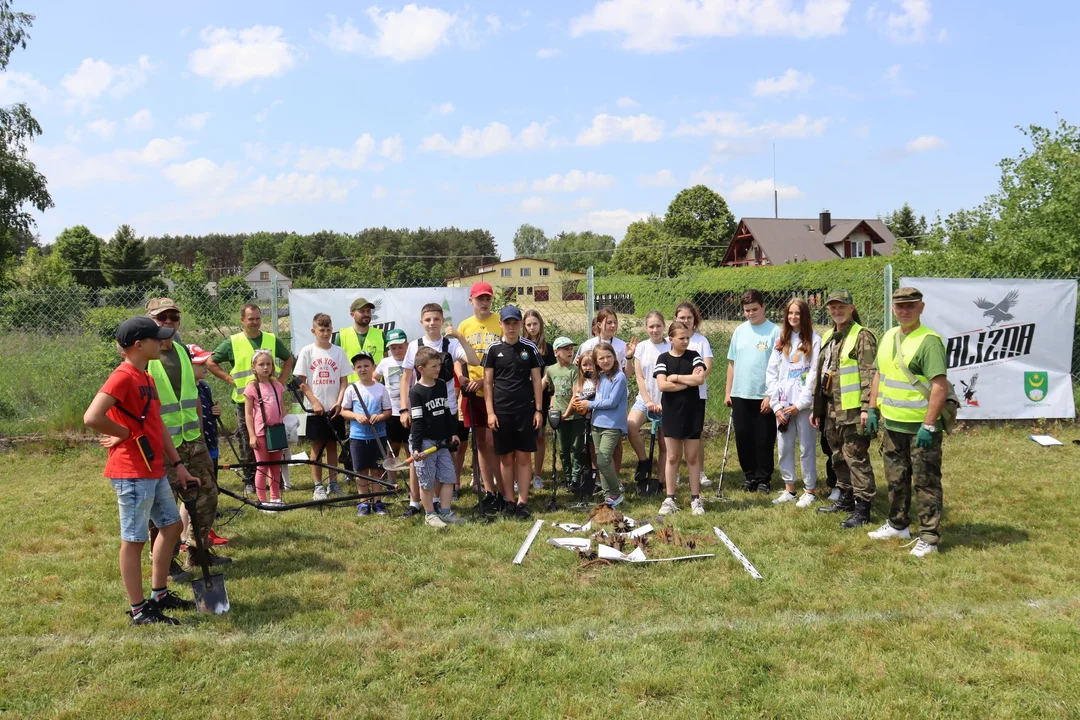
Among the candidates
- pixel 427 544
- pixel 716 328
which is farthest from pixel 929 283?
pixel 427 544

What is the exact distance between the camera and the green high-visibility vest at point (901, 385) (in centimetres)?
545

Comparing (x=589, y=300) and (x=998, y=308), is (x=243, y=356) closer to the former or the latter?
(x=589, y=300)

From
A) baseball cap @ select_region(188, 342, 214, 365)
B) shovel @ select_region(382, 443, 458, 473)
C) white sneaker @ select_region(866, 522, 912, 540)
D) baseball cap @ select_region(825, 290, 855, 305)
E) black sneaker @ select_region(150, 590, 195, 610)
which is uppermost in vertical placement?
baseball cap @ select_region(825, 290, 855, 305)

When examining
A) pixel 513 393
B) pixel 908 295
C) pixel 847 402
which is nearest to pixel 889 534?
pixel 847 402

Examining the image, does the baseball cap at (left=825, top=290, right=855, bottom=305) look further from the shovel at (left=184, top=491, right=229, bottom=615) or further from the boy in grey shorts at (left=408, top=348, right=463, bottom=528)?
the shovel at (left=184, top=491, right=229, bottom=615)

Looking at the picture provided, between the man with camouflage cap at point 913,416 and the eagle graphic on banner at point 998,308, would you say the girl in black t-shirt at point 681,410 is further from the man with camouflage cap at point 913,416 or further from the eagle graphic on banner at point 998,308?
the eagle graphic on banner at point 998,308

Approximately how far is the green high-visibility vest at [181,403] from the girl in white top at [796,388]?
487cm

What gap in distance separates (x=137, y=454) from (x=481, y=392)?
318cm

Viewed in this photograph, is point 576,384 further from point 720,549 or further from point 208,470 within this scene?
point 208,470

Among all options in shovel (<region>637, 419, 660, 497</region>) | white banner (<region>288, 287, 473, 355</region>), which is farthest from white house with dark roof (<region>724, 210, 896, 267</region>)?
shovel (<region>637, 419, 660, 497</region>)

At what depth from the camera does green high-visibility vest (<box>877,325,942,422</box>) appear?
5.45 metres

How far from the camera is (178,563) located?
541 cm

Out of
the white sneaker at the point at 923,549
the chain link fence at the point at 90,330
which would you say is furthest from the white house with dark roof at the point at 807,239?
the white sneaker at the point at 923,549

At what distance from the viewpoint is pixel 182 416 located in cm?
503
